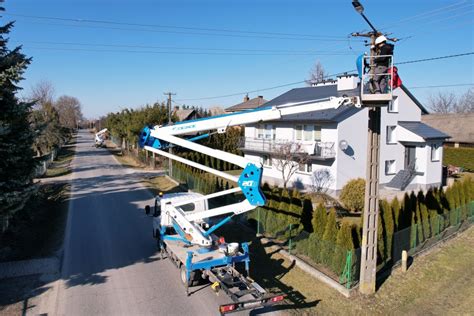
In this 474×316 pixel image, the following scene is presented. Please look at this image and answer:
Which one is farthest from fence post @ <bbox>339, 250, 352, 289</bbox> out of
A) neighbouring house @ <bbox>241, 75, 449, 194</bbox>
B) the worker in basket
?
neighbouring house @ <bbox>241, 75, 449, 194</bbox>

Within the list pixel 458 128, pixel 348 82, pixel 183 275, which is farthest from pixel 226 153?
pixel 458 128

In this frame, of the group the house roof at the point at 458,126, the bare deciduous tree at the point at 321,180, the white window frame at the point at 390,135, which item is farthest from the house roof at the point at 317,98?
the house roof at the point at 458,126

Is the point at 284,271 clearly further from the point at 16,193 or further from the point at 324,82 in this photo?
the point at 324,82

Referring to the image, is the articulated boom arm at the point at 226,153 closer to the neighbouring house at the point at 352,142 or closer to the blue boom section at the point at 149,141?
the blue boom section at the point at 149,141

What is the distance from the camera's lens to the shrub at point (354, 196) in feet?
70.0

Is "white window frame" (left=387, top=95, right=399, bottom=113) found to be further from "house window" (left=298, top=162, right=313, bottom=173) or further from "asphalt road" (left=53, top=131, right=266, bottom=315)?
"asphalt road" (left=53, top=131, right=266, bottom=315)

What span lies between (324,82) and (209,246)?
29.5 m

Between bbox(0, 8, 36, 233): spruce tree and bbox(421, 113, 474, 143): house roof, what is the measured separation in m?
40.3

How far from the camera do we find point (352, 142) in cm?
2628

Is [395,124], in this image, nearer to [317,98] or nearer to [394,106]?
[394,106]

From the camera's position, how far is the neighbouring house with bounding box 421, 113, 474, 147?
135 ft

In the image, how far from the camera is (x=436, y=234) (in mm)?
15891

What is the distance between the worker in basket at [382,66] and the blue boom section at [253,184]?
142 inches

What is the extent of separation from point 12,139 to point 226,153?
675 cm
